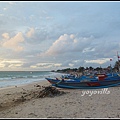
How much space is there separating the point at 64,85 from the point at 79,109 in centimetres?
1010

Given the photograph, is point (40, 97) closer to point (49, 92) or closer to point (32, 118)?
point (49, 92)

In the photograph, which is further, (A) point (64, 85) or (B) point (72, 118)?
(A) point (64, 85)

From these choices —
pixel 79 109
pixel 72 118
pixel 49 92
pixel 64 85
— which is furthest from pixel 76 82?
pixel 72 118

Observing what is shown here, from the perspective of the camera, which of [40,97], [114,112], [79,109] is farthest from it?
[40,97]

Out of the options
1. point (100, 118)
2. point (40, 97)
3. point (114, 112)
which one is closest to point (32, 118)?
point (100, 118)

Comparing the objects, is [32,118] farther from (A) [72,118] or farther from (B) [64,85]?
(B) [64,85]

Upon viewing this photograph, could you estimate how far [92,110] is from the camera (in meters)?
8.01

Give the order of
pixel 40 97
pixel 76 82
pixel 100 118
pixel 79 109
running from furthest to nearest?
pixel 76 82
pixel 40 97
pixel 79 109
pixel 100 118

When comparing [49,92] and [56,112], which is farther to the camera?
[49,92]

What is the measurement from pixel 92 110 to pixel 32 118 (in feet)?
8.70

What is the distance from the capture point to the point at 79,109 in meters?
8.23

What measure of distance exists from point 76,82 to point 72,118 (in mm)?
11443

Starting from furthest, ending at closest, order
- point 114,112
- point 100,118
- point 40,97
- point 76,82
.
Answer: point 76,82 → point 40,97 → point 114,112 → point 100,118

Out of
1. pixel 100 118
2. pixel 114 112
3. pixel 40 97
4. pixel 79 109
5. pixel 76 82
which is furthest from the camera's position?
pixel 76 82
